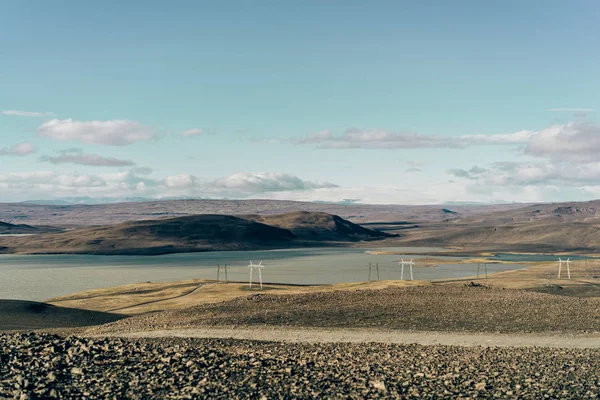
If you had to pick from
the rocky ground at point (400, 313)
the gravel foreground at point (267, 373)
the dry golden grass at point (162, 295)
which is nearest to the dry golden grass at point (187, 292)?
the dry golden grass at point (162, 295)

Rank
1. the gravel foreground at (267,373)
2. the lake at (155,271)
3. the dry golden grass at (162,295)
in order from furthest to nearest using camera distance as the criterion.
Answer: the lake at (155,271) → the dry golden grass at (162,295) → the gravel foreground at (267,373)

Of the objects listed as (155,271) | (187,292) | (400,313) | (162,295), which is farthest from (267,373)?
(155,271)

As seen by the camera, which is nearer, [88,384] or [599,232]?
[88,384]

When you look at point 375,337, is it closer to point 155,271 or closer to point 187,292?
point 187,292

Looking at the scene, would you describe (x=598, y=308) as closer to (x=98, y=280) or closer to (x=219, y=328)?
(x=219, y=328)

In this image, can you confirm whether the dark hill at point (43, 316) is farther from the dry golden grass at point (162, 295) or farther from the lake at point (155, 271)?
the lake at point (155, 271)

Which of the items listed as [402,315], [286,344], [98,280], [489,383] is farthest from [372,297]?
[98,280]
